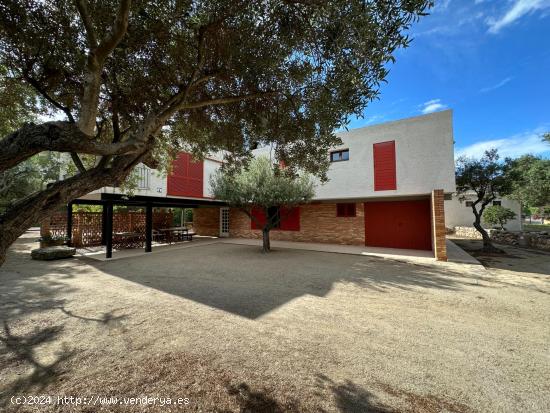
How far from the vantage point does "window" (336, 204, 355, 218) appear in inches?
555

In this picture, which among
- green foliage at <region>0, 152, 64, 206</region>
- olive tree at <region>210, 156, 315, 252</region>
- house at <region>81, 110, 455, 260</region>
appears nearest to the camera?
house at <region>81, 110, 455, 260</region>

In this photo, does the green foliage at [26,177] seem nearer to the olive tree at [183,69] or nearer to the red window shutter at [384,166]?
the olive tree at [183,69]

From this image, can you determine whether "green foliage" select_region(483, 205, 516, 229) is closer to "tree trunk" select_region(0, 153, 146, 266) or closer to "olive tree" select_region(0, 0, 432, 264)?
"olive tree" select_region(0, 0, 432, 264)

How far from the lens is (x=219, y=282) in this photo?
6.70 metres

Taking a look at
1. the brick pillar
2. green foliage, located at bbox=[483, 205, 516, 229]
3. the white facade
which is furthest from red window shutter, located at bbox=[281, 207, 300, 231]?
green foliage, located at bbox=[483, 205, 516, 229]

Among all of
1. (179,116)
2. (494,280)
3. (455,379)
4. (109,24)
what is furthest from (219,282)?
(494,280)

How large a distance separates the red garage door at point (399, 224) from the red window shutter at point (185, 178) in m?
9.60

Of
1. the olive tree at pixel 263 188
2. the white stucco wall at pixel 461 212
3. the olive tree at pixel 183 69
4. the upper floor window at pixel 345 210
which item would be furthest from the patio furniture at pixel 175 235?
the white stucco wall at pixel 461 212

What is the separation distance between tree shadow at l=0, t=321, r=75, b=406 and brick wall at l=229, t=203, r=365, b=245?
12.6 metres

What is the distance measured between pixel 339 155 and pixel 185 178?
8.27 metres

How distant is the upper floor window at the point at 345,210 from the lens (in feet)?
46.2

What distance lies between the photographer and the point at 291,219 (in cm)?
1595

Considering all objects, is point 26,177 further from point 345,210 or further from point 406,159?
point 406,159

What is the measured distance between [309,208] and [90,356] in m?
13.2
